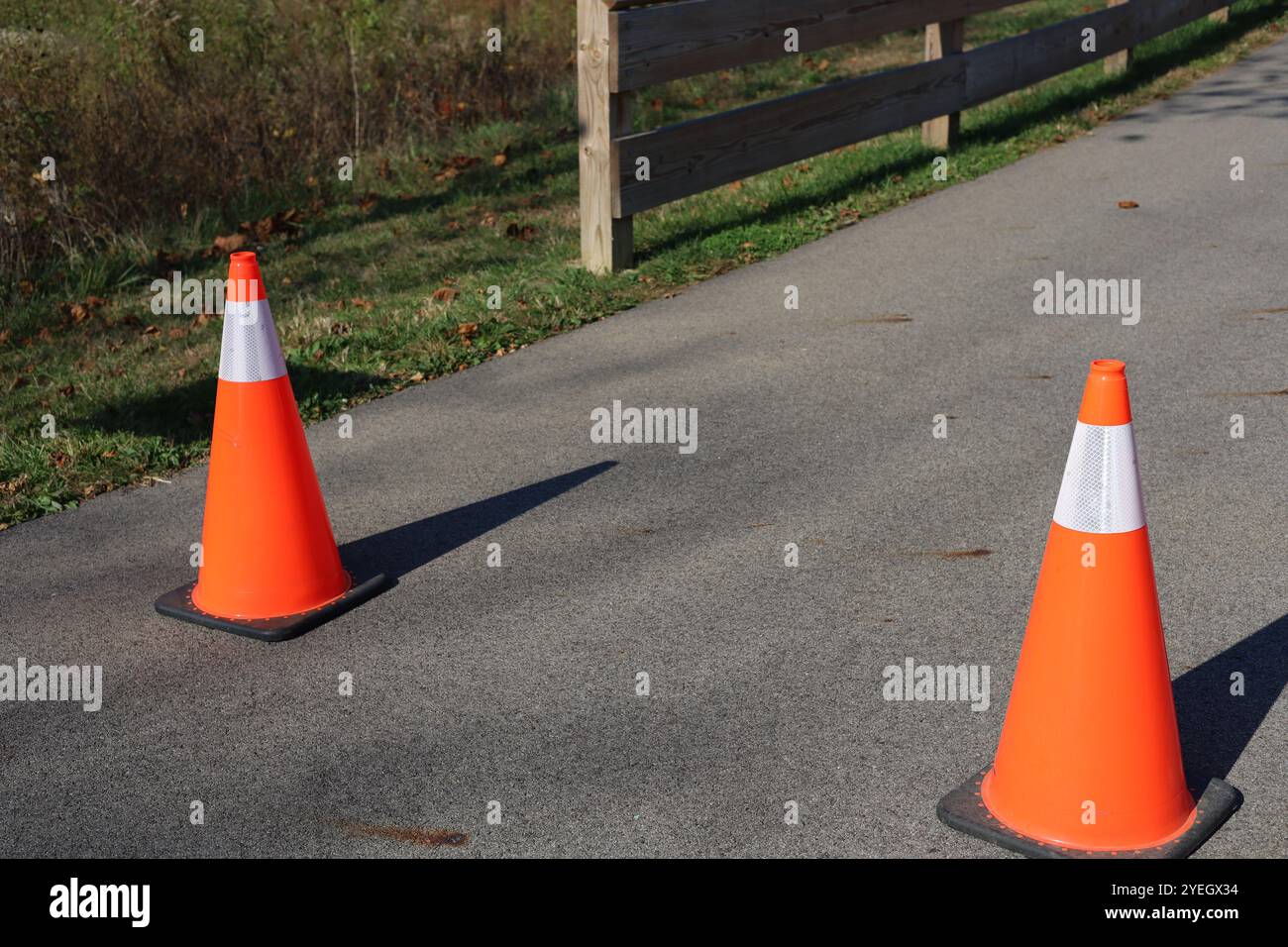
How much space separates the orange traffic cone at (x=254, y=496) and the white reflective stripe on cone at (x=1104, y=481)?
7.58ft

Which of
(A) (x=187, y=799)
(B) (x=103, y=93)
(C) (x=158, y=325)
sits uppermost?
(B) (x=103, y=93)

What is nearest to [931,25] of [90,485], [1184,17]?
[1184,17]

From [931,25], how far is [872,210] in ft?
6.33

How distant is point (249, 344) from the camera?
173 inches

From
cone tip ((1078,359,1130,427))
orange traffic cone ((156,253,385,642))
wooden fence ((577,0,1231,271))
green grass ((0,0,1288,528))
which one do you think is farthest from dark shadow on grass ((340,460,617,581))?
wooden fence ((577,0,1231,271))

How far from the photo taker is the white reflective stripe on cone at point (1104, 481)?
3158 mm

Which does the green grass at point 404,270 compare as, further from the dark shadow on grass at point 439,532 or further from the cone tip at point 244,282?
the cone tip at point 244,282

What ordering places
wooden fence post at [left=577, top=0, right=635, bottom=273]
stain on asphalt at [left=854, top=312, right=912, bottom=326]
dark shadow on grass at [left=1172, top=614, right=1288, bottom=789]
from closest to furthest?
dark shadow on grass at [left=1172, top=614, right=1288, bottom=789] < stain on asphalt at [left=854, top=312, right=912, bottom=326] < wooden fence post at [left=577, top=0, right=635, bottom=273]

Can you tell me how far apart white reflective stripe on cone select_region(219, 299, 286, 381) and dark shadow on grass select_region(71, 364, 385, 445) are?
1676 millimetres

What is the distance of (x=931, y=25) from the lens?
401 inches

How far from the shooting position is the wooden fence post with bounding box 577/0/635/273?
7559mm

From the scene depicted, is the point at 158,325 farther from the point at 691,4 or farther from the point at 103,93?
the point at 691,4

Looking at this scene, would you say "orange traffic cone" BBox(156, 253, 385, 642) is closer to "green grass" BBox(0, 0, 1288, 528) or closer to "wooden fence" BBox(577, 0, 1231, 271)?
"green grass" BBox(0, 0, 1288, 528)

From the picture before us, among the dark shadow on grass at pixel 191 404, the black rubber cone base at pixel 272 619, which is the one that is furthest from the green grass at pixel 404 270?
the black rubber cone base at pixel 272 619
